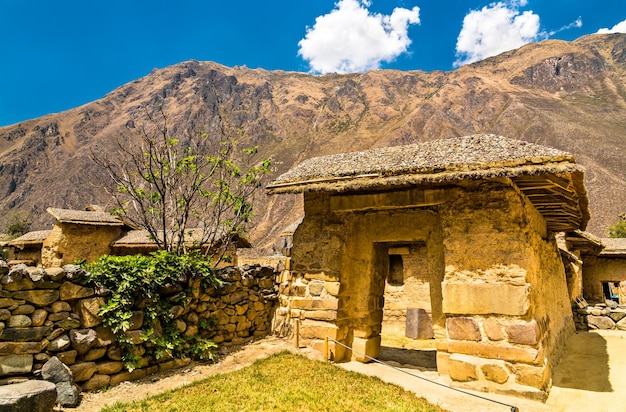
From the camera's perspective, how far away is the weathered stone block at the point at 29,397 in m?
3.67

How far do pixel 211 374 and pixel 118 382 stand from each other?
1327mm

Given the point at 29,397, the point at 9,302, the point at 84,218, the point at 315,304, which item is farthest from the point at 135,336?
the point at 84,218

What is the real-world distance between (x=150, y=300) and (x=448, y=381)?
16.3ft

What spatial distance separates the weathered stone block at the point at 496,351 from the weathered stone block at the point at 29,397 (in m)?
5.39

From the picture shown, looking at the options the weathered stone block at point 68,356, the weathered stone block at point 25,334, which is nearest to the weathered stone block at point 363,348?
the weathered stone block at point 68,356

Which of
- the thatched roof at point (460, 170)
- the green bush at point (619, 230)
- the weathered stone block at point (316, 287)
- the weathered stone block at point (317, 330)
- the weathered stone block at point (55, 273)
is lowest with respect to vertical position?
the weathered stone block at point (317, 330)

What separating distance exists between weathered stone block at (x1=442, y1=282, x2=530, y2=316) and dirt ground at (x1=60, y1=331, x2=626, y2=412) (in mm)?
1186

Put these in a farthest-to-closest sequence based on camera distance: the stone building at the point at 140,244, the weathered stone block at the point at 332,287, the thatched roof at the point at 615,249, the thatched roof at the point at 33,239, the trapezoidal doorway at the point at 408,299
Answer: the thatched roof at the point at 33,239, the stone building at the point at 140,244, the thatched roof at the point at 615,249, the trapezoidal doorway at the point at 408,299, the weathered stone block at the point at 332,287

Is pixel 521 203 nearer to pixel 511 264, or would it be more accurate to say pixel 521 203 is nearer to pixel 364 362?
pixel 511 264

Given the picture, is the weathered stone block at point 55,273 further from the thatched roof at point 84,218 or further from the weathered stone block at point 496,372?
the thatched roof at point 84,218

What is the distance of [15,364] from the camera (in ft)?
14.8

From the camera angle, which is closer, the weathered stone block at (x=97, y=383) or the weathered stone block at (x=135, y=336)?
the weathered stone block at (x=97, y=383)

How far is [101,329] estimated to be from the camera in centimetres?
531

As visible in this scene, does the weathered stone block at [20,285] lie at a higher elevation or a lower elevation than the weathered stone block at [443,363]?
higher
